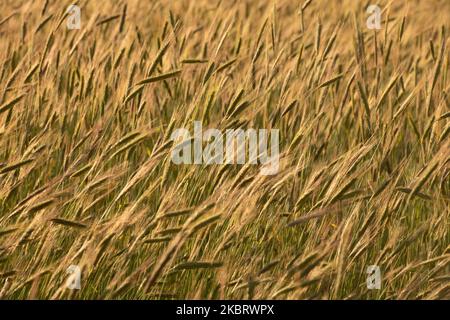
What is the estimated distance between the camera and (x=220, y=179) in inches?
107

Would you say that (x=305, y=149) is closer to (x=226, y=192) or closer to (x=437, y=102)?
(x=226, y=192)

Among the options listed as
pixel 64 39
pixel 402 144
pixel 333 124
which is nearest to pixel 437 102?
pixel 402 144

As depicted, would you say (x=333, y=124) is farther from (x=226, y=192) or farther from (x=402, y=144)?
(x=226, y=192)

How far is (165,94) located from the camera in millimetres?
3375

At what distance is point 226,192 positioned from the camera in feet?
8.59

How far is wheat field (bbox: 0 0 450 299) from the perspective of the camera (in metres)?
2.61

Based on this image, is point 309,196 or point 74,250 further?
point 309,196

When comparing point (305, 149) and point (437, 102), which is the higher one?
point (437, 102)

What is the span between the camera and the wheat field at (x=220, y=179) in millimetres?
2611

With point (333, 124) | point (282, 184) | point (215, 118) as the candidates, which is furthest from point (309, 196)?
point (215, 118)

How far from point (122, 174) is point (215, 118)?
0.49m
